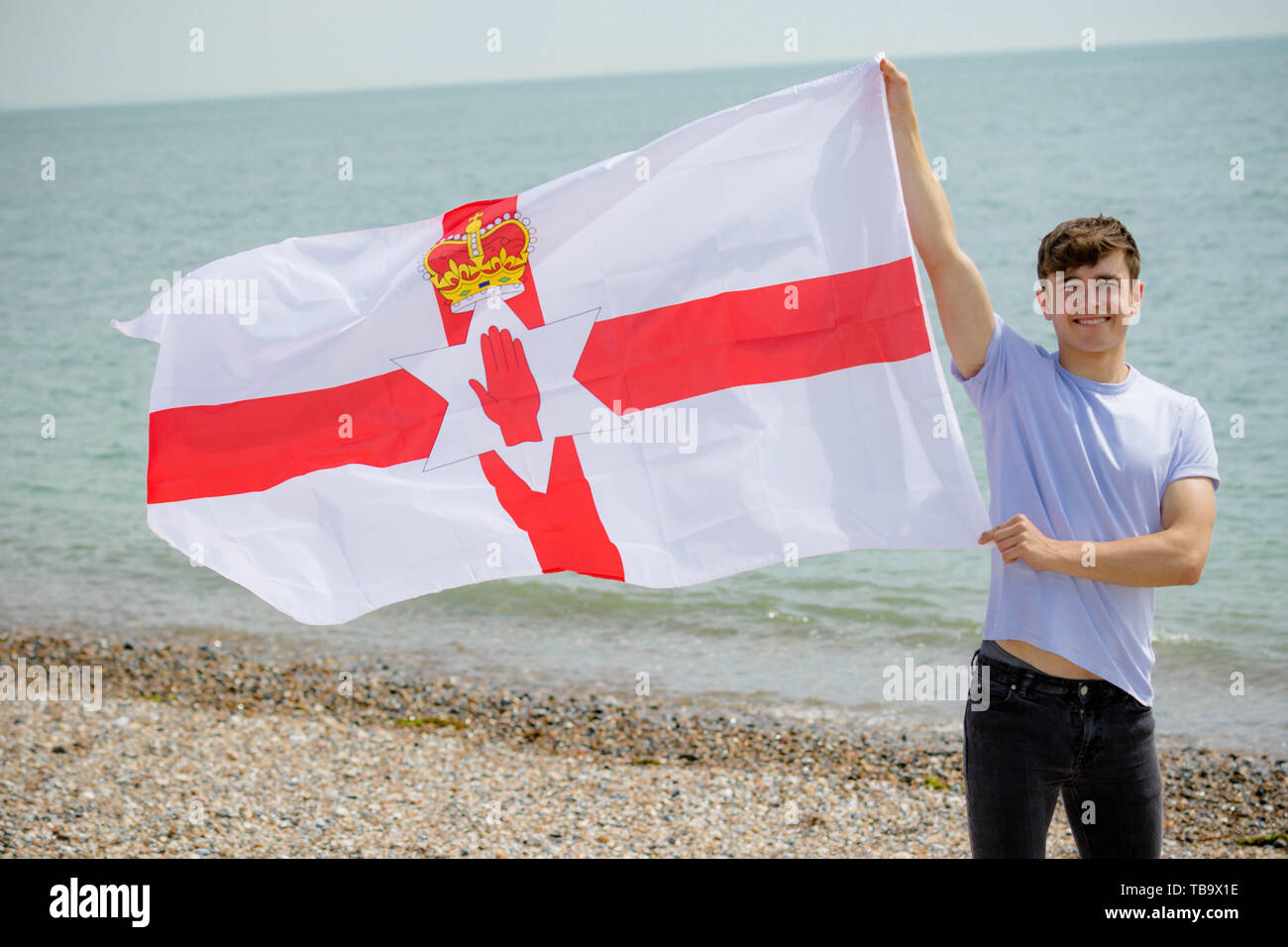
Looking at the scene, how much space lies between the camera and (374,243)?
4.00 m

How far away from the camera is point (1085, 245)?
2.83m

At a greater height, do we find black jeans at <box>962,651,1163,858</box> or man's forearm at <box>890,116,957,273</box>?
man's forearm at <box>890,116,957,273</box>

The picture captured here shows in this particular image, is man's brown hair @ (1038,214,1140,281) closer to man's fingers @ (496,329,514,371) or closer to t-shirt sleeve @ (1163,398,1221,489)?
t-shirt sleeve @ (1163,398,1221,489)

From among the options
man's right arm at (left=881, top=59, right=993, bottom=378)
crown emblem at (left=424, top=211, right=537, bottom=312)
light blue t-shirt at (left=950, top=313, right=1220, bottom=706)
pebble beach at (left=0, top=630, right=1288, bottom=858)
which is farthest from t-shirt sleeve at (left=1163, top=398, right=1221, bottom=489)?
pebble beach at (left=0, top=630, right=1288, bottom=858)

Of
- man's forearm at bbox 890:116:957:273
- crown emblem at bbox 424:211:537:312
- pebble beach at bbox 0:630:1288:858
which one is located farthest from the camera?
pebble beach at bbox 0:630:1288:858

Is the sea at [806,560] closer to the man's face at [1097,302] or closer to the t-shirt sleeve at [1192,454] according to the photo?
the t-shirt sleeve at [1192,454]

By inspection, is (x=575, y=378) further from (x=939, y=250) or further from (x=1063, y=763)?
(x=1063, y=763)

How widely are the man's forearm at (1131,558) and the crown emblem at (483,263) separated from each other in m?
1.97

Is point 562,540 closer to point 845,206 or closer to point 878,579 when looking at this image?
point 845,206

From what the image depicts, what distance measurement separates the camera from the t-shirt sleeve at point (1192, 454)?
9.29 ft

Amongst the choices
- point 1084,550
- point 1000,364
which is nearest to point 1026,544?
point 1084,550

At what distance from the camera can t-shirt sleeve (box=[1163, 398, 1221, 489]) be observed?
283 centimetres

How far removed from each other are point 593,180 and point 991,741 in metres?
2.13
